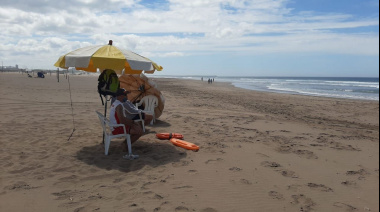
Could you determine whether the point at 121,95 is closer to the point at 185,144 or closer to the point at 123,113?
the point at 123,113

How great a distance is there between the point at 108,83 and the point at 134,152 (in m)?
1.50

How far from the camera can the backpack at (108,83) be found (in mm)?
5785

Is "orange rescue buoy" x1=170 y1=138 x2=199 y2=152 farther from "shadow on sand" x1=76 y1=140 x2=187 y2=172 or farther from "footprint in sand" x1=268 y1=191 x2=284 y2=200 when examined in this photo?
"footprint in sand" x1=268 y1=191 x2=284 y2=200

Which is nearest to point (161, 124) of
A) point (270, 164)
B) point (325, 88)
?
point (270, 164)

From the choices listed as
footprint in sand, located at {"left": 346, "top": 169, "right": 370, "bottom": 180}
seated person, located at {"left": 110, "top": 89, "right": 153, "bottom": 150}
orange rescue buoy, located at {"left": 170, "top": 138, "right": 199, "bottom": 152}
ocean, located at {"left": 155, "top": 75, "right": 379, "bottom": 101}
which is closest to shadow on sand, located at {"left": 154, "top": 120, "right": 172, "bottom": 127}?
orange rescue buoy, located at {"left": 170, "top": 138, "right": 199, "bottom": 152}

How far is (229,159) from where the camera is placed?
5430 mm

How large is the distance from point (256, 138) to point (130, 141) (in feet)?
10.7

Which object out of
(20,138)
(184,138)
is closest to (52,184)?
(20,138)

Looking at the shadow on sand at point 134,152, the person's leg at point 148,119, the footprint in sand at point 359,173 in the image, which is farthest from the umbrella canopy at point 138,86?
the footprint in sand at point 359,173

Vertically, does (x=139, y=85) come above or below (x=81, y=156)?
above

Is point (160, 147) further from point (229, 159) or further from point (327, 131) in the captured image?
point (327, 131)

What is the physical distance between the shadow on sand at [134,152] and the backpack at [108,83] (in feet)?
3.79

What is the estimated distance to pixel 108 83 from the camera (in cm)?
582

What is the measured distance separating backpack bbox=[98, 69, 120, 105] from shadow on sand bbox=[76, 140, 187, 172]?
45.5 inches
